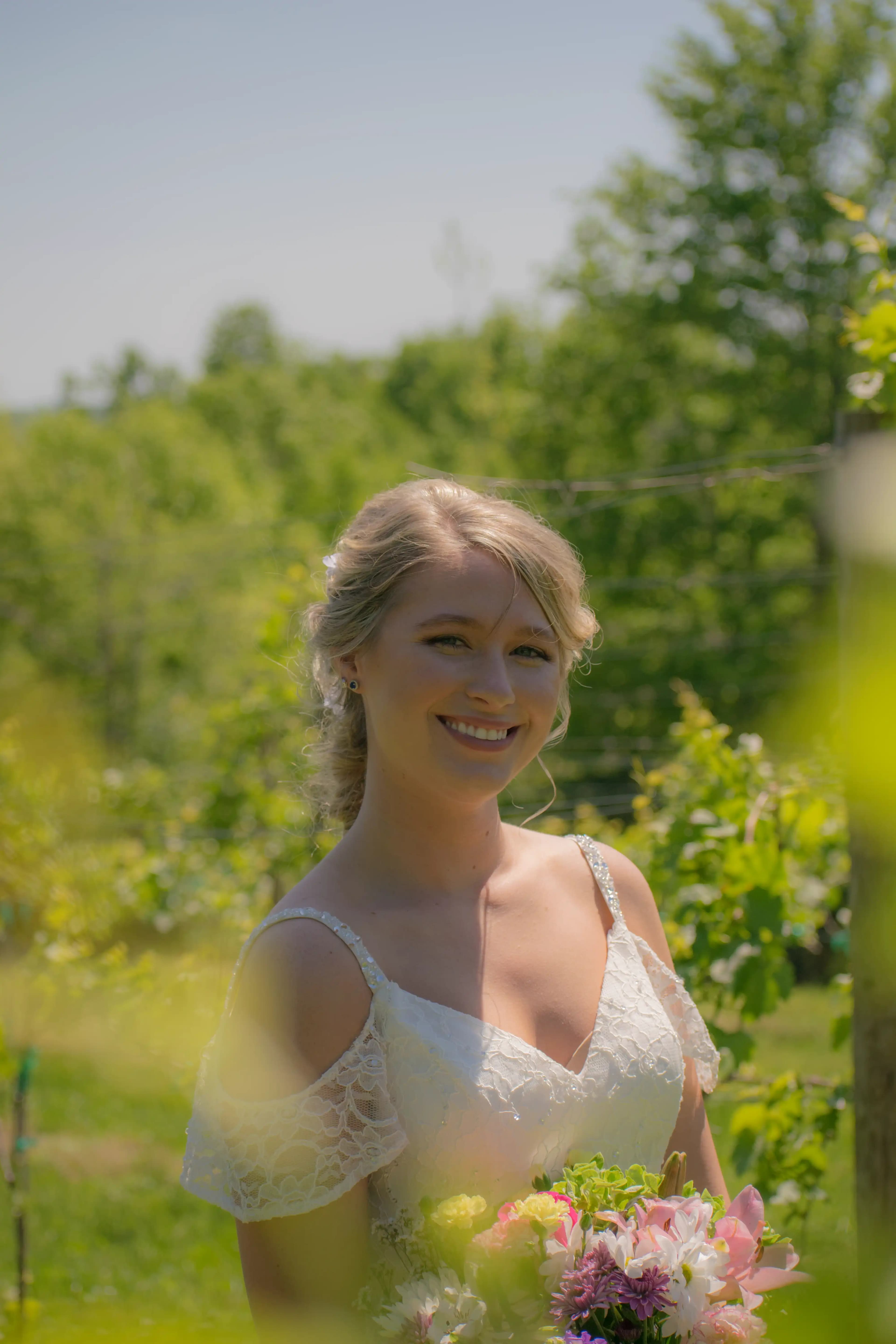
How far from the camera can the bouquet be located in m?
1.28

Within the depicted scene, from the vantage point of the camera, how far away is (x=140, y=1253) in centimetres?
536

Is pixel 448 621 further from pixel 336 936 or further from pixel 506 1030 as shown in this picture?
pixel 506 1030

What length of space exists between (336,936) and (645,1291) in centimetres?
62

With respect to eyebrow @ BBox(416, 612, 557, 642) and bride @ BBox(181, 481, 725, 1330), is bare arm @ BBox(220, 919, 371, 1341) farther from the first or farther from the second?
eyebrow @ BBox(416, 612, 557, 642)

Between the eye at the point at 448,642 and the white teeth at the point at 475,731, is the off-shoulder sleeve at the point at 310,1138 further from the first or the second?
the eye at the point at 448,642

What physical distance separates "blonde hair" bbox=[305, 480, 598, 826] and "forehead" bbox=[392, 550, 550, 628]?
0.01 metres

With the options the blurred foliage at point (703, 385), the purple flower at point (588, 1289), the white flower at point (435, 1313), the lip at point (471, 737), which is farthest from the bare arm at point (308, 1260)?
the blurred foliage at point (703, 385)

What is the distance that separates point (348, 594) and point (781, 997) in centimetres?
178

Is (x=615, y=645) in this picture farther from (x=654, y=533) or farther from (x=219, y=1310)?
(x=219, y=1310)

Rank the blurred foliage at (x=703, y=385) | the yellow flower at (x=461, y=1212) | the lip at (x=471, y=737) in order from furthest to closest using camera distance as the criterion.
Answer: the blurred foliage at (x=703, y=385)
the lip at (x=471, y=737)
the yellow flower at (x=461, y=1212)

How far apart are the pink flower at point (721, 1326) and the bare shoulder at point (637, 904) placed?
801mm

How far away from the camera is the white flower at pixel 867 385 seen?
97.5 inches

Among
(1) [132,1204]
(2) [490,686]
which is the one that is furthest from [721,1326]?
(1) [132,1204]

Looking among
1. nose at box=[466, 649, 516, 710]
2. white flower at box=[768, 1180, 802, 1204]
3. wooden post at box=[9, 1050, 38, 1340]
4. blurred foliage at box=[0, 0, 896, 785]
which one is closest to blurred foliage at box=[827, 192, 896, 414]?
nose at box=[466, 649, 516, 710]
